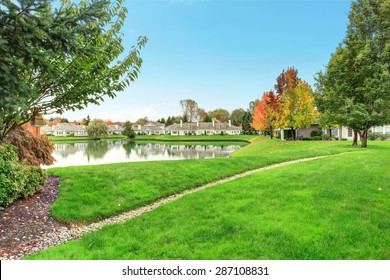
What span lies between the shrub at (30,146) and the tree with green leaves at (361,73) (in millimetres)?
22069

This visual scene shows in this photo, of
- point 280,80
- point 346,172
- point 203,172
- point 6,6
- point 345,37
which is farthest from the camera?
point 280,80

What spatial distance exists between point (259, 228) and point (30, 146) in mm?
11025

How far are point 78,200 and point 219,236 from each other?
17.1ft

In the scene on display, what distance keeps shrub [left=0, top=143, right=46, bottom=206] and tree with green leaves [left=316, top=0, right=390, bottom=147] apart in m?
22.5

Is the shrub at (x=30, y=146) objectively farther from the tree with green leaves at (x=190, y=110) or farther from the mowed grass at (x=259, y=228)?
the tree with green leaves at (x=190, y=110)

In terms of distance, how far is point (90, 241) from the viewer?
5.51 metres

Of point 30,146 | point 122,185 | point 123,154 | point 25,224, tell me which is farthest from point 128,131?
point 25,224

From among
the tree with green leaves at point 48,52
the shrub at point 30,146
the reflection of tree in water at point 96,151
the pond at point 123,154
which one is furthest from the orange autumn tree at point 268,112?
the tree with green leaves at point 48,52

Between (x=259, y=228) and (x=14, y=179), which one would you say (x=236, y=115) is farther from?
(x=259, y=228)

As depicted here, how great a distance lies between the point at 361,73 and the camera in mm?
22375

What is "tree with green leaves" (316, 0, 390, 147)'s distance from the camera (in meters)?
21.0

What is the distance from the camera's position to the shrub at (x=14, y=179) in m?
7.15
